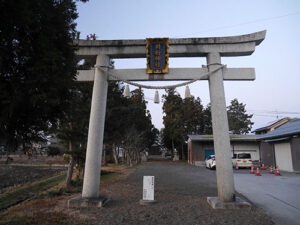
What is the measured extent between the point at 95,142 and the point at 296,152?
17.6 m

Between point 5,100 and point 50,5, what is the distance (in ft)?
6.40

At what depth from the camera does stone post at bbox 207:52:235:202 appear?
5.55 m

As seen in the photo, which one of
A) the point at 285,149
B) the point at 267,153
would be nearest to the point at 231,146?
the point at 267,153

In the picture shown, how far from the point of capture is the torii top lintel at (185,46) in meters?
6.45

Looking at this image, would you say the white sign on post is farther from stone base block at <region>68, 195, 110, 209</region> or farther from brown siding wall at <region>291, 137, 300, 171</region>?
brown siding wall at <region>291, 137, 300, 171</region>

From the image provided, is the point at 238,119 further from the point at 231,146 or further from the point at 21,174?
the point at 21,174

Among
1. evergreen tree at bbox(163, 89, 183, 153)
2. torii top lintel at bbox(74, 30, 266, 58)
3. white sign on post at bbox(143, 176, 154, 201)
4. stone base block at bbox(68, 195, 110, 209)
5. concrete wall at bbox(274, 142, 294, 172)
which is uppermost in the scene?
evergreen tree at bbox(163, 89, 183, 153)

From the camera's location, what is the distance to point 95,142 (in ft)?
19.6

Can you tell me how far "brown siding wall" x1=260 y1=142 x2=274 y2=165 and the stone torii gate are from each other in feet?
60.0

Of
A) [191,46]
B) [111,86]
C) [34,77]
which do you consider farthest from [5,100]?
[111,86]

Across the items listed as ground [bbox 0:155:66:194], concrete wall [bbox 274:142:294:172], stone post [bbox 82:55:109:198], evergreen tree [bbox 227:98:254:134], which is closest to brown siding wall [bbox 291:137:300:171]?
concrete wall [bbox 274:142:294:172]

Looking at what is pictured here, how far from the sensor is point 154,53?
662 cm

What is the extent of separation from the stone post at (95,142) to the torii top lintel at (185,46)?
0.94m

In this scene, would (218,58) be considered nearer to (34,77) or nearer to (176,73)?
(176,73)
